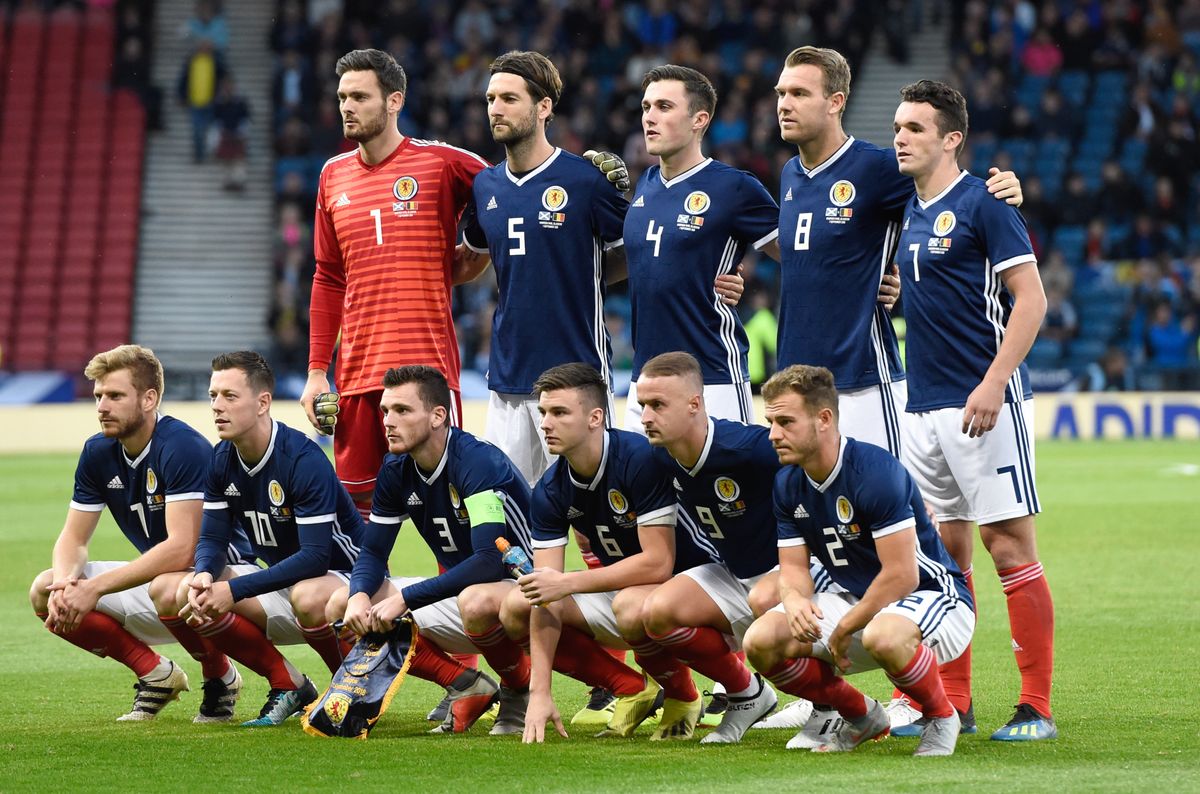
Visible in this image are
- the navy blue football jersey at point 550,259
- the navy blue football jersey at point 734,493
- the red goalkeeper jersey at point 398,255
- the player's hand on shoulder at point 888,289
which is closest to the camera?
the navy blue football jersey at point 734,493

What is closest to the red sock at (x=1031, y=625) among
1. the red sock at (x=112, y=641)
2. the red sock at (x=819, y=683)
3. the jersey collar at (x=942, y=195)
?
the red sock at (x=819, y=683)

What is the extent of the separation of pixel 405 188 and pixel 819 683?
2.78m

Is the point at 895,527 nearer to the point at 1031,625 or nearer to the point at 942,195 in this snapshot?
the point at 1031,625

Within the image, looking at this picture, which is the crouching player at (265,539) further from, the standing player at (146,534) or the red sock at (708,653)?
the red sock at (708,653)

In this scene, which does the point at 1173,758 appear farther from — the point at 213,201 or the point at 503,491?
the point at 213,201

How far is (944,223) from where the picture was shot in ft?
19.7

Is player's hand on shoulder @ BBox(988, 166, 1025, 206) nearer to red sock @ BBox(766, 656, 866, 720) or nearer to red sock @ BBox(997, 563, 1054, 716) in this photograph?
red sock @ BBox(997, 563, 1054, 716)

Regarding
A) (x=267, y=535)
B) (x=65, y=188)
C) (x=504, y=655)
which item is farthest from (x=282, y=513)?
(x=65, y=188)

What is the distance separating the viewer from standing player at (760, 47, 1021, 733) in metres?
6.28

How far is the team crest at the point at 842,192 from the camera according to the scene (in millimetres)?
6297

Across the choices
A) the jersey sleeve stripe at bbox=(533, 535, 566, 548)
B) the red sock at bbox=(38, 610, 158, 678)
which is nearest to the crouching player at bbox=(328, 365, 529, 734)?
the jersey sleeve stripe at bbox=(533, 535, 566, 548)

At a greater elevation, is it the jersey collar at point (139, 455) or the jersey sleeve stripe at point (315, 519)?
the jersey collar at point (139, 455)

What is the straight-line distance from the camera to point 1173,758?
17.4 ft

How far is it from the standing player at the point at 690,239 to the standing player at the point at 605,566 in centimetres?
51
